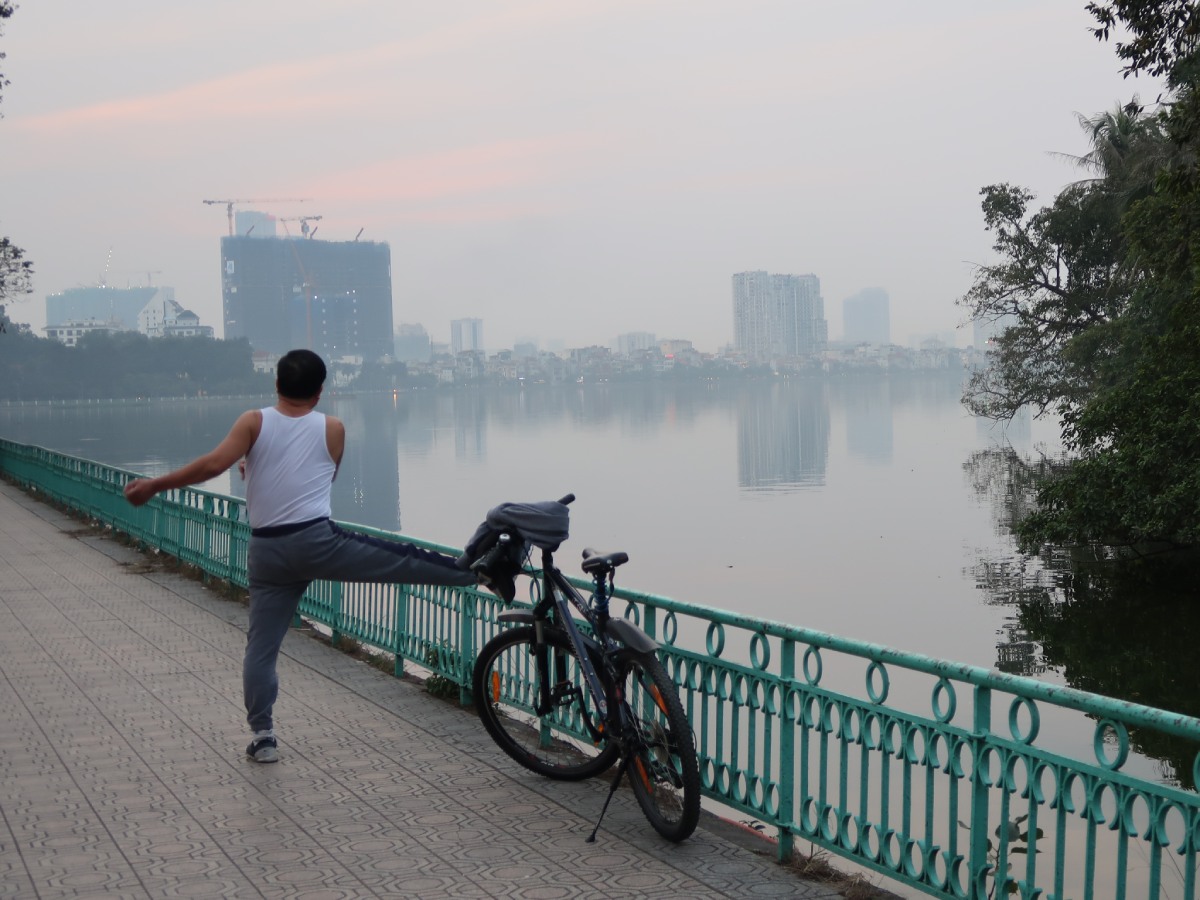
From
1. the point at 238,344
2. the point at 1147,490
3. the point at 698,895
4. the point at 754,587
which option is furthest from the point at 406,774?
the point at 238,344

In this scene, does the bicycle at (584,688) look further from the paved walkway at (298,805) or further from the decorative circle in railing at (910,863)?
the decorative circle in railing at (910,863)

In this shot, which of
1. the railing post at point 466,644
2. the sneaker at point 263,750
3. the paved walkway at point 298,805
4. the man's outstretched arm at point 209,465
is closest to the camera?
the paved walkway at point 298,805

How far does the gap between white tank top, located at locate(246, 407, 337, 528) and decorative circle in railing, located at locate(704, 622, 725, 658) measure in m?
1.78

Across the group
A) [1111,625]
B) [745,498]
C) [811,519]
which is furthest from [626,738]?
[745,498]

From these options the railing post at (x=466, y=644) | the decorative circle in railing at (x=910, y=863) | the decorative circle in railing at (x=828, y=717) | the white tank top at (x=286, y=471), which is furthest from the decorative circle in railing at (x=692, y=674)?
the railing post at (x=466, y=644)

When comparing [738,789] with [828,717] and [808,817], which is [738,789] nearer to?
[808,817]

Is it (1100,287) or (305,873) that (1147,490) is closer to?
(305,873)

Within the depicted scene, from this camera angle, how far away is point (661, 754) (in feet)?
16.8

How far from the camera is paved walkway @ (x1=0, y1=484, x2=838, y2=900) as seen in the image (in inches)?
185

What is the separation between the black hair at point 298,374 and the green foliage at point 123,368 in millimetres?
156344

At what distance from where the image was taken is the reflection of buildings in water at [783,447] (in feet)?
184

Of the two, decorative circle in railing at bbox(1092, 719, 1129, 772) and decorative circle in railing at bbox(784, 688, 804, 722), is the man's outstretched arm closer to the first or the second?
decorative circle in railing at bbox(784, 688, 804, 722)

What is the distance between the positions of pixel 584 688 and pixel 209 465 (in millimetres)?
1833

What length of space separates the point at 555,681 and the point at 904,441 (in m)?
75.1
